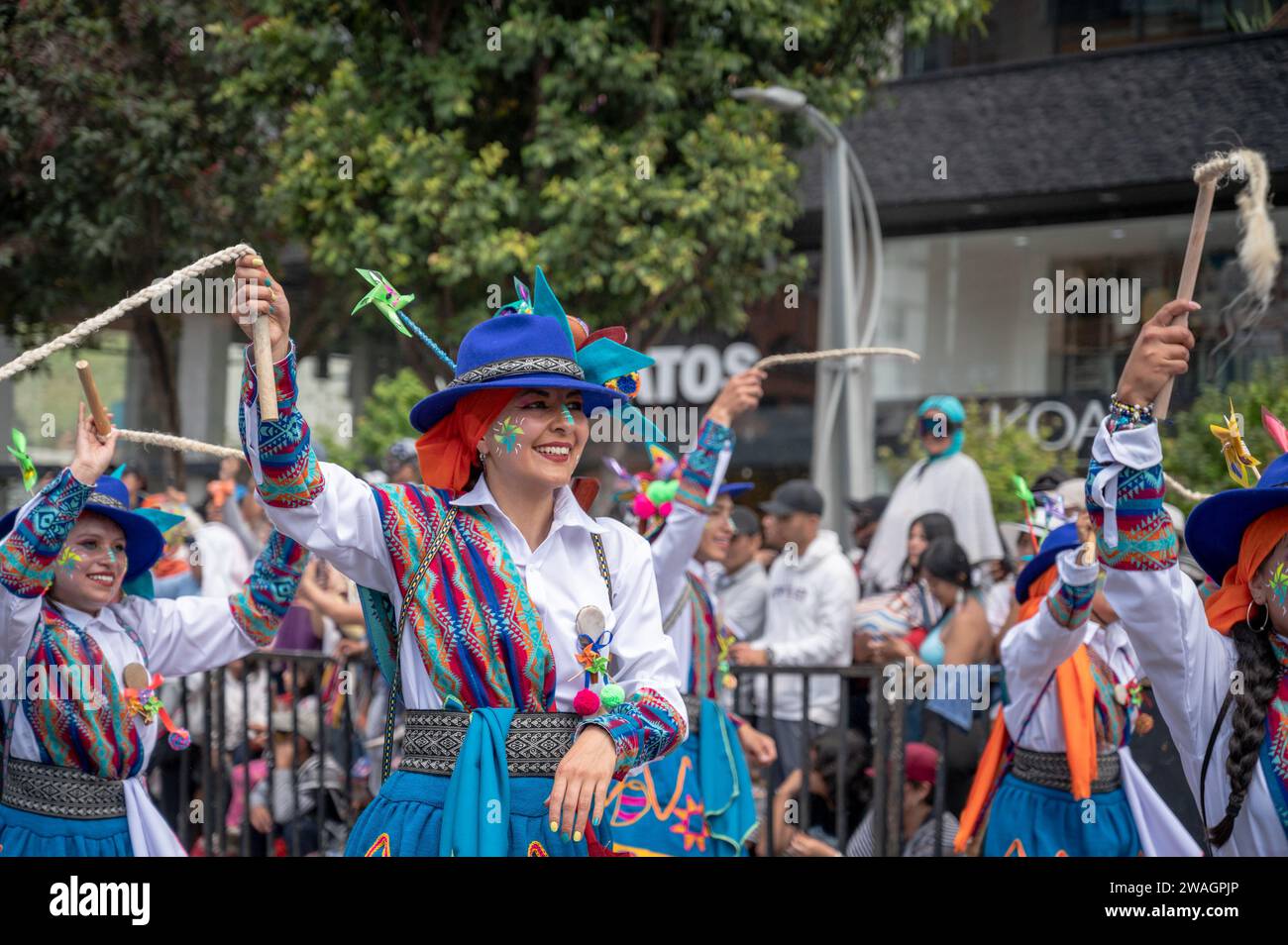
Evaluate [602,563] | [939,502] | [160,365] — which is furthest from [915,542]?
[160,365]

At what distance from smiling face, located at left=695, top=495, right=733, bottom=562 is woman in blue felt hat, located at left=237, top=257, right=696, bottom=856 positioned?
3173mm

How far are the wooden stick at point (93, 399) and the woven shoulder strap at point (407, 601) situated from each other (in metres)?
0.93

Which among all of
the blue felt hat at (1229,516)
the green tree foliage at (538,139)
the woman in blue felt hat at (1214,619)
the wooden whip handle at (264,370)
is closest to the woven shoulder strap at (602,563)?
the wooden whip handle at (264,370)

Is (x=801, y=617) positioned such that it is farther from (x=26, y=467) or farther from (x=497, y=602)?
(x=497, y=602)

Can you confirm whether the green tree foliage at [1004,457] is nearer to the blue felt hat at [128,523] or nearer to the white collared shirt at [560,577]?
the blue felt hat at [128,523]

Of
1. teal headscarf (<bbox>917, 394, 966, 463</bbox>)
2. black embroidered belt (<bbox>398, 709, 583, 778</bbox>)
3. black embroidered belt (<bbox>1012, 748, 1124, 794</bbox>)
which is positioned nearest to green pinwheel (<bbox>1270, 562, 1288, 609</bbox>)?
black embroidered belt (<bbox>398, 709, 583, 778</bbox>)

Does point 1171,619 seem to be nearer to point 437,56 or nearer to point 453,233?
point 453,233

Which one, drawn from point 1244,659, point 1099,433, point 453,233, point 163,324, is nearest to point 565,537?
point 1099,433

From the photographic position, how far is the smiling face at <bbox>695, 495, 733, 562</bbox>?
6.93 metres

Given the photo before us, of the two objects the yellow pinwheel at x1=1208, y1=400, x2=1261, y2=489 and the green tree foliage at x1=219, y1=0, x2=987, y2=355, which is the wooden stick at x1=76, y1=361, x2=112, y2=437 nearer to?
the yellow pinwheel at x1=1208, y1=400, x2=1261, y2=489

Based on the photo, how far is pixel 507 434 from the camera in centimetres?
360

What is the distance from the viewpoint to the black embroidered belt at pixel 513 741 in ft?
11.4

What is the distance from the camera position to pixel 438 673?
346 centimetres

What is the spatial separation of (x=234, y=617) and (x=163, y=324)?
340 inches
